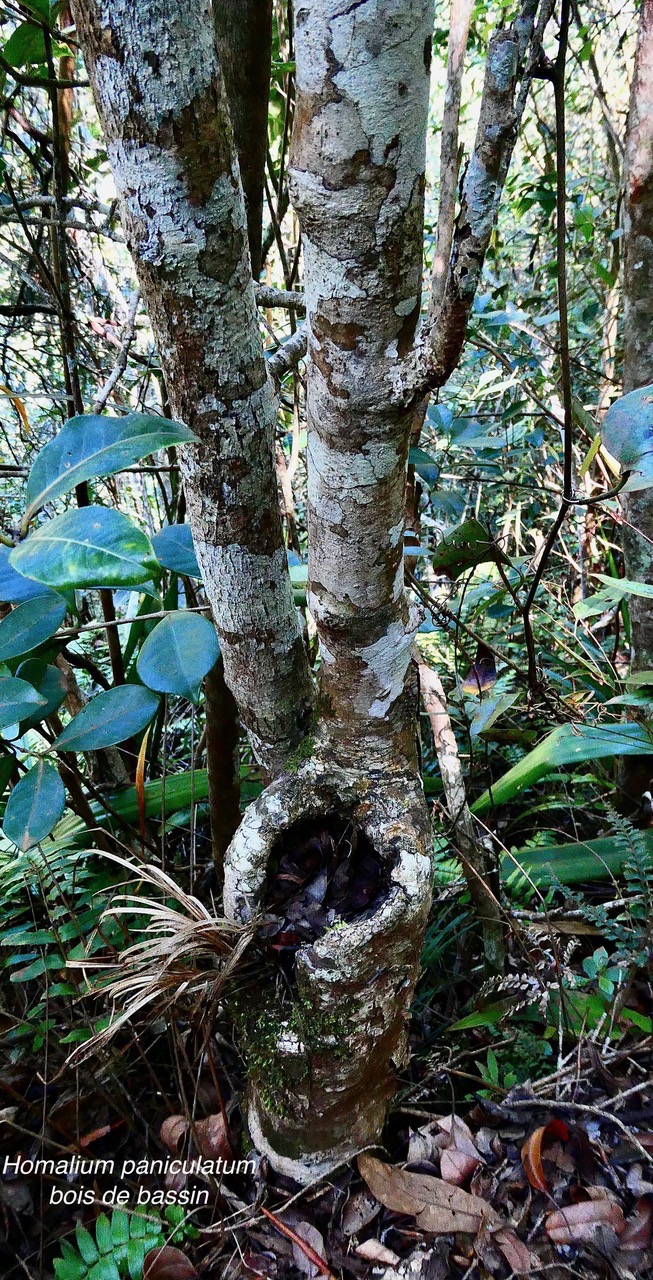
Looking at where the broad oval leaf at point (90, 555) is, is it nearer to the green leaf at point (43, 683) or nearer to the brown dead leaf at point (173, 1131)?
the green leaf at point (43, 683)

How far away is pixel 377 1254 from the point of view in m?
0.75

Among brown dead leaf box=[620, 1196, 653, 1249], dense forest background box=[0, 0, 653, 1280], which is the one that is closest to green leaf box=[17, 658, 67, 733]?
dense forest background box=[0, 0, 653, 1280]

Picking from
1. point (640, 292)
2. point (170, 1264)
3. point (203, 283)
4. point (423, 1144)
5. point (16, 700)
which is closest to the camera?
point (203, 283)

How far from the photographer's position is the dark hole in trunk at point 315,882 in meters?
0.76

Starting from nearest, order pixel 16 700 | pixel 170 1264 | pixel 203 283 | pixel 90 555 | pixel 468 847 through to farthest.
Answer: pixel 90 555 → pixel 203 283 → pixel 16 700 → pixel 170 1264 → pixel 468 847

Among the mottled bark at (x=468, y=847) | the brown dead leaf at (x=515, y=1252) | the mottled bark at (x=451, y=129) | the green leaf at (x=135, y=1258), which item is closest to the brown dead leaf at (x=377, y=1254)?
the brown dead leaf at (x=515, y=1252)

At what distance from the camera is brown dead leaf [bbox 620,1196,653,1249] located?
0.71 metres

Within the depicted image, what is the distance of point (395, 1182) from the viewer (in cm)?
80

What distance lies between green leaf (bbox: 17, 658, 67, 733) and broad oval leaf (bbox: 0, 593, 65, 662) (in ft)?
0.30

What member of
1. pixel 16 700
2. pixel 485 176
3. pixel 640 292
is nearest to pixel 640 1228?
pixel 16 700

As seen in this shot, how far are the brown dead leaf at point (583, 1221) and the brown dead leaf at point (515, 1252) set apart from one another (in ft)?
0.10

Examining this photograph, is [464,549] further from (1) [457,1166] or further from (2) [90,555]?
(1) [457,1166]

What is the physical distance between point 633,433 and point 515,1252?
2.81 feet

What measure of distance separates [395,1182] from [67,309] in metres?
1.28
